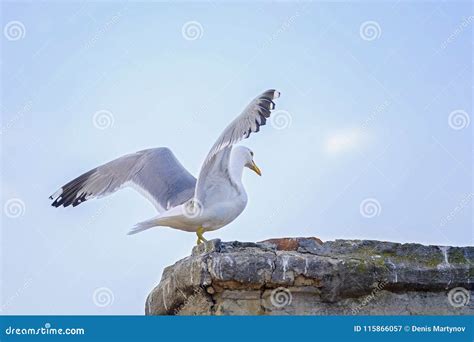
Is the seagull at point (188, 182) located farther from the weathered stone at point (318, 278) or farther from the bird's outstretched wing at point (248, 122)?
the weathered stone at point (318, 278)

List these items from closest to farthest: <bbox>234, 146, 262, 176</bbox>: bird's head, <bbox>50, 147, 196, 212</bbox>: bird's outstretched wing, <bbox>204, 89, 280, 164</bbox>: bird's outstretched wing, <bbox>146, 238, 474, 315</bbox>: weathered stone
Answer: <bbox>146, 238, 474, 315</bbox>: weathered stone → <bbox>204, 89, 280, 164</bbox>: bird's outstretched wing → <bbox>234, 146, 262, 176</bbox>: bird's head → <bbox>50, 147, 196, 212</bbox>: bird's outstretched wing

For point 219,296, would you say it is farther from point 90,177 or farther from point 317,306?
point 90,177

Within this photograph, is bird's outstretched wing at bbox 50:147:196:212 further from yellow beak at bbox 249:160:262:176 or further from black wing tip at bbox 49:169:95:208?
yellow beak at bbox 249:160:262:176

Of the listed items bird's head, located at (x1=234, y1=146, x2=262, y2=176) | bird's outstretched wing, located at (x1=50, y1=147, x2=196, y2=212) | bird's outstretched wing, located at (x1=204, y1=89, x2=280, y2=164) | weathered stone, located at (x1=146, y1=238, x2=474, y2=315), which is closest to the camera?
weathered stone, located at (x1=146, y1=238, x2=474, y2=315)

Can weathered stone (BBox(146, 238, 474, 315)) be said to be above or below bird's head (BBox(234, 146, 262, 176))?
below

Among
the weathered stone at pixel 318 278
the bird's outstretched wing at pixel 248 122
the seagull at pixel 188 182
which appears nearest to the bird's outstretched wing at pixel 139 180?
the seagull at pixel 188 182

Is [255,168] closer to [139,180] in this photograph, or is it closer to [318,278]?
[139,180]

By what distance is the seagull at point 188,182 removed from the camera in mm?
5984

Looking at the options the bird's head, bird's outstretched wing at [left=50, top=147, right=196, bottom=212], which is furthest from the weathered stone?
bird's outstretched wing at [left=50, top=147, right=196, bottom=212]

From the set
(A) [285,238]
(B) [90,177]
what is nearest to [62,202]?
(B) [90,177]

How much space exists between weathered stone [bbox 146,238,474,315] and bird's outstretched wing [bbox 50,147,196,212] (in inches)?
91.1

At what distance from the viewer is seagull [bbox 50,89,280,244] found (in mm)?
5984

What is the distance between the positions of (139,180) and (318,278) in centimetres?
313

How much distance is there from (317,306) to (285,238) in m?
0.42
